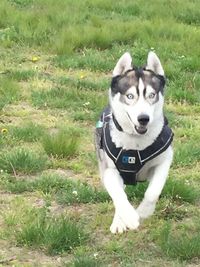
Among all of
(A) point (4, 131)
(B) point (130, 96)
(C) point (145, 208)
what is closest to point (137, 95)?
(B) point (130, 96)

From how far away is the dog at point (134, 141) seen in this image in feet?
15.2

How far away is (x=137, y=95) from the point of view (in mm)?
4637

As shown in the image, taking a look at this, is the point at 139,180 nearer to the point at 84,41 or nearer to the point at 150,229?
the point at 150,229

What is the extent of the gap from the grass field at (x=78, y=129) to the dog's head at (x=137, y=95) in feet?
2.51

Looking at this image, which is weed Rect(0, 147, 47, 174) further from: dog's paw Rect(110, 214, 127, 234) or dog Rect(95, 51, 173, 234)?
dog's paw Rect(110, 214, 127, 234)

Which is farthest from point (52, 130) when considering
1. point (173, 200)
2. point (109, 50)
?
point (109, 50)

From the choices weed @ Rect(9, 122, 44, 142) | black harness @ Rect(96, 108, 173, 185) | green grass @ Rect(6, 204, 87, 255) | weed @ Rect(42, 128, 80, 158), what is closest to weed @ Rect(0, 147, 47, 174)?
weed @ Rect(42, 128, 80, 158)

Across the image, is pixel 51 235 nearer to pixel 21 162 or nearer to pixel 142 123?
pixel 142 123

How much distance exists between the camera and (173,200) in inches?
216

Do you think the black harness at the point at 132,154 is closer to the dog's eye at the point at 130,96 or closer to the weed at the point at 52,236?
the dog's eye at the point at 130,96

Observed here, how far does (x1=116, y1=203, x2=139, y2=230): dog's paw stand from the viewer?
449cm

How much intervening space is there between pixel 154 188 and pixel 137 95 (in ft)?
2.09

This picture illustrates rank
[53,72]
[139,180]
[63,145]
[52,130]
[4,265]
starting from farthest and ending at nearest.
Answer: [53,72], [52,130], [63,145], [139,180], [4,265]

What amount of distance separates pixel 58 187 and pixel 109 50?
5.07 m
